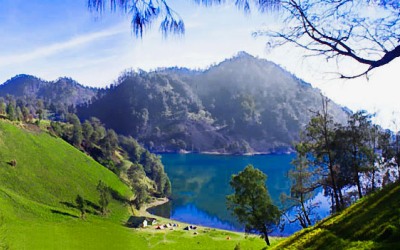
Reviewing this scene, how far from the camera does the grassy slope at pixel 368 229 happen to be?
233 inches

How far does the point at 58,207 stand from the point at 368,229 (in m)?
61.9

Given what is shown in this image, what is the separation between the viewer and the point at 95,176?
251 feet

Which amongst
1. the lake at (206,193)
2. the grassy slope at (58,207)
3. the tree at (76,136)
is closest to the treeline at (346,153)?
the grassy slope at (58,207)

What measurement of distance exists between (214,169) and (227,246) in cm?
8083

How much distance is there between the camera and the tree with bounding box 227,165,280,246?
2462 cm

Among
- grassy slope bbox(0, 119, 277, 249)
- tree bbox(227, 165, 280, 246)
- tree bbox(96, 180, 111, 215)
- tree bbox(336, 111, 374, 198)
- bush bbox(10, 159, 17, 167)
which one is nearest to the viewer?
tree bbox(336, 111, 374, 198)

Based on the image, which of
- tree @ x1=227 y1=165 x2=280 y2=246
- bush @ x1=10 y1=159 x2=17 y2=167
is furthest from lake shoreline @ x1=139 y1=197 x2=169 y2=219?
tree @ x1=227 y1=165 x2=280 y2=246

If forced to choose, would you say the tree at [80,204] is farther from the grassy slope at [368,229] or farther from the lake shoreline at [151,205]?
the grassy slope at [368,229]

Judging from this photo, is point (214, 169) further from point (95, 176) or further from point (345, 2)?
point (345, 2)

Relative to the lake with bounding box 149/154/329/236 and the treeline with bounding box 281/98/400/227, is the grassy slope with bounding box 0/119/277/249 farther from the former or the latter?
the treeline with bounding box 281/98/400/227

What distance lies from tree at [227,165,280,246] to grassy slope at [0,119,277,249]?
2071cm

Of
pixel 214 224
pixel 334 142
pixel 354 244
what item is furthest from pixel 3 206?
pixel 354 244

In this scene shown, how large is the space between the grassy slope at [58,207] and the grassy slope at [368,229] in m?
36.9

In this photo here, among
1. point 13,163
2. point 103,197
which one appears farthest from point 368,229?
point 13,163
